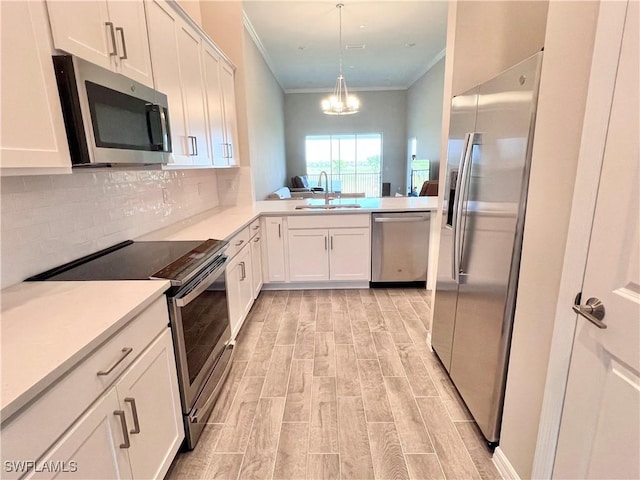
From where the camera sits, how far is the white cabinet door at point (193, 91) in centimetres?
226

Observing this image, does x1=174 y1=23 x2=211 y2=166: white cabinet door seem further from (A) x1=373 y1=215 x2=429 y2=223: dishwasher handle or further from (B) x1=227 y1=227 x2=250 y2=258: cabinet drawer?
(A) x1=373 y1=215 x2=429 y2=223: dishwasher handle

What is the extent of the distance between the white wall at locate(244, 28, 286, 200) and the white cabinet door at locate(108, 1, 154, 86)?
1.89m

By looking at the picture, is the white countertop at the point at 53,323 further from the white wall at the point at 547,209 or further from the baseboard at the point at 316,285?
the baseboard at the point at 316,285

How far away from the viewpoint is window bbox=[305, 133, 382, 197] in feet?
33.1

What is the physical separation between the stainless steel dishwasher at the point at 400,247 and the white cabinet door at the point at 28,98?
275 centimetres

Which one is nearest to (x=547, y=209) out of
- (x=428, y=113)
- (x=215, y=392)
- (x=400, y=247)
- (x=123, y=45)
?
(x=215, y=392)

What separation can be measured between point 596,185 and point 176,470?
1.99m

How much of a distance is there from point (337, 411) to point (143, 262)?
1.34 meters

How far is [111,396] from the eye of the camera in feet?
3.33

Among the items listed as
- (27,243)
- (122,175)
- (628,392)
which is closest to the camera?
(628,392)

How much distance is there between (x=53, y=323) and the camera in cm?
100

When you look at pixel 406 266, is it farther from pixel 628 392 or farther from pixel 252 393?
pixel 628 392

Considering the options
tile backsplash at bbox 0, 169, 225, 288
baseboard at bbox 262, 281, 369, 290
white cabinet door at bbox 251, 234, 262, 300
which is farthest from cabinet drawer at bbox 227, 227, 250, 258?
baseboard at bbox 262, 281, 369, 290

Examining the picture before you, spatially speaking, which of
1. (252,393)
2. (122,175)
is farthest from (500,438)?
(122,175)
